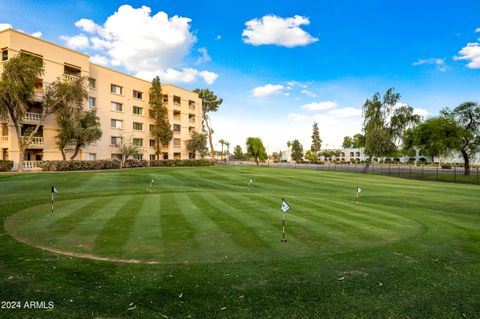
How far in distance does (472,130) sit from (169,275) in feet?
199

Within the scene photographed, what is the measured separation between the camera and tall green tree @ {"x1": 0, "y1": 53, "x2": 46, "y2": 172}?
99.1ft

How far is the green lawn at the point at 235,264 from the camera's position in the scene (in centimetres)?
501

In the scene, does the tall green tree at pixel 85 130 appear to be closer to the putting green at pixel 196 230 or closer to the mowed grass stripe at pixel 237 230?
the putting green at pixel 196 230

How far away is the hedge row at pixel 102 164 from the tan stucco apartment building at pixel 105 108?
3.21m

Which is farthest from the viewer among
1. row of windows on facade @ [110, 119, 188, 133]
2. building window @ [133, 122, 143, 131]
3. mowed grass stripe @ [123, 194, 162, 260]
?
building window @ [133, 122, 143, 131]

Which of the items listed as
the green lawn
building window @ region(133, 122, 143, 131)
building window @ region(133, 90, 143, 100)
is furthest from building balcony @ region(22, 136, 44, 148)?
the green lawn

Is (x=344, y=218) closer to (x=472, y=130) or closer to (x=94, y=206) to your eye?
(x=94, y=206)

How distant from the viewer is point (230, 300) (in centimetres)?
518

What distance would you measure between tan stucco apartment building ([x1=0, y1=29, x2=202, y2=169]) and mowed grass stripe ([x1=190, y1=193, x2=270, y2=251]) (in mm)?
33520

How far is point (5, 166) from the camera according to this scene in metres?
31.6

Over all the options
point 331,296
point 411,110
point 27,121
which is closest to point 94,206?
point 331,296

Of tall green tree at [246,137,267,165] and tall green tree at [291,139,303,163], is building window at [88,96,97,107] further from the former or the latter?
tall green tree at [291,139,303,163]

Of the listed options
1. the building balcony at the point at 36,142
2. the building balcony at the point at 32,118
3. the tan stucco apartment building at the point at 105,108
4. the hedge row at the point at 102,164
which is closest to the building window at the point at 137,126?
the tan stucco apartment building at the point at 105,108

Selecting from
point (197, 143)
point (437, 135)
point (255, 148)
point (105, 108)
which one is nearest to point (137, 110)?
point (105, 108)
